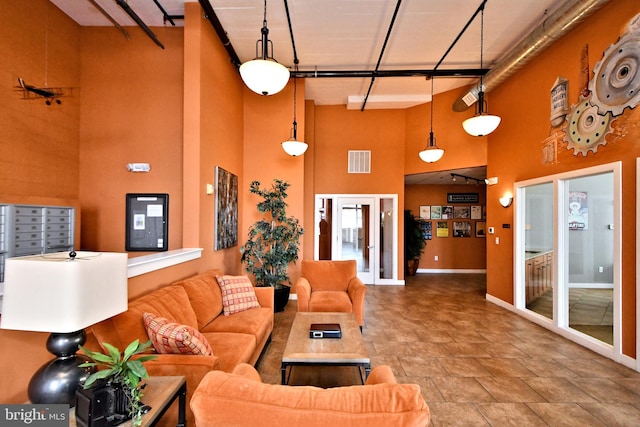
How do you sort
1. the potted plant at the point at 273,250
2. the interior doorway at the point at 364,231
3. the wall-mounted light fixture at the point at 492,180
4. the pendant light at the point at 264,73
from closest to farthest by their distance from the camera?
the pendant light at the point at 264,73, the potted plant at the point at 273,250, the wall-mounted light fixture at the point at 492,180, the interior doorway at the point at 364,231

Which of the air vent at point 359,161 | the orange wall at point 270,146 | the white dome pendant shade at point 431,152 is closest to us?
the white dome pendant shade at point 431,152

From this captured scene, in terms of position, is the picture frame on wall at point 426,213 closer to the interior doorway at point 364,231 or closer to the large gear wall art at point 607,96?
the interior doorway at point 364,231

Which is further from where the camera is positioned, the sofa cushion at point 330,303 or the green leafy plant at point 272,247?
the green leafy plant at point 272,247

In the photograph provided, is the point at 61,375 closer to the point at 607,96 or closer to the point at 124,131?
the point at 124,131

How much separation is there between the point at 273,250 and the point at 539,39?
4994 mm

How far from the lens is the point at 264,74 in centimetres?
266

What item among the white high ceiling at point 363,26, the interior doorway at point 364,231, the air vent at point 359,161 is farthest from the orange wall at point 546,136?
the air vent at point 359,161

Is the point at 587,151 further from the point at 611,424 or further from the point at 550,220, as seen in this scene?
the point at 611,424

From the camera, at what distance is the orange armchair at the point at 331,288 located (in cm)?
389

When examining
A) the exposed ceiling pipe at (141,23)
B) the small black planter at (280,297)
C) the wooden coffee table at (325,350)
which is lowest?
the small black planter at (280,297)

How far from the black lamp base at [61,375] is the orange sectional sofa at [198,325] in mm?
432

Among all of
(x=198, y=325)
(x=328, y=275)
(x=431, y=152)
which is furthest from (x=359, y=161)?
(x=198, y=325)

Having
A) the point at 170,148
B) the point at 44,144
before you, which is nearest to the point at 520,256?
the point at 170,148

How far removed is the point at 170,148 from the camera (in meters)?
3.97
